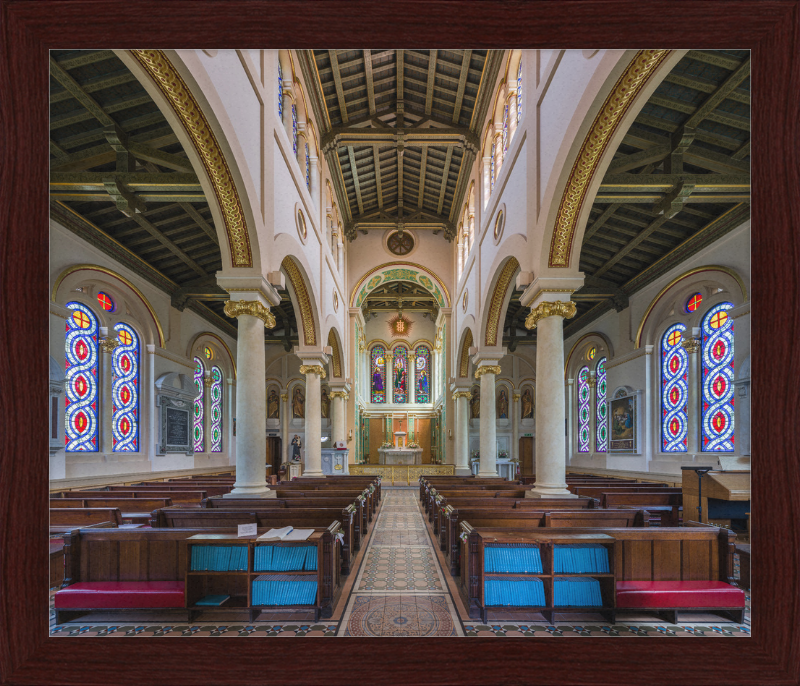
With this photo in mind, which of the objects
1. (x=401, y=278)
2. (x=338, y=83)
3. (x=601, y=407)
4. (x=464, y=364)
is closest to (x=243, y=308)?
(x=338, y=83)

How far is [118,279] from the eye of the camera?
12.9 metres

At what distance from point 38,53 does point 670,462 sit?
14.2 m

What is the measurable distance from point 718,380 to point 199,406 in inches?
572

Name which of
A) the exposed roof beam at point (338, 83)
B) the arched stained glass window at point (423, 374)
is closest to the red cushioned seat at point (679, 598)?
the exposed roof beam at point (338, 83)

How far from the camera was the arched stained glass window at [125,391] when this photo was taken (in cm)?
1322

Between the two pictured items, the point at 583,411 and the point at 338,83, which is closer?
the point at 338,83

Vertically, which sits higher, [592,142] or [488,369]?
[592,142]

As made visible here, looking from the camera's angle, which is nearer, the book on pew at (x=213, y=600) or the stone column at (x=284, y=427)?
the book on pew at (x=213, y=600)

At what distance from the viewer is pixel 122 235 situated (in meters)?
12.5

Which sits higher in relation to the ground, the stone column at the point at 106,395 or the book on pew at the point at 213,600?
the stone column at the point at 106,395

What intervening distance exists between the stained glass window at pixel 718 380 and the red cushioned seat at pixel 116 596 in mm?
10855

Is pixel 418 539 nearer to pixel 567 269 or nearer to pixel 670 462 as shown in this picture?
pixel 567 269

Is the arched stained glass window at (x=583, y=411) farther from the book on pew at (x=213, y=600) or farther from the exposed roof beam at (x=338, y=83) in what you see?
the book on pew at (x=213, y=600)
